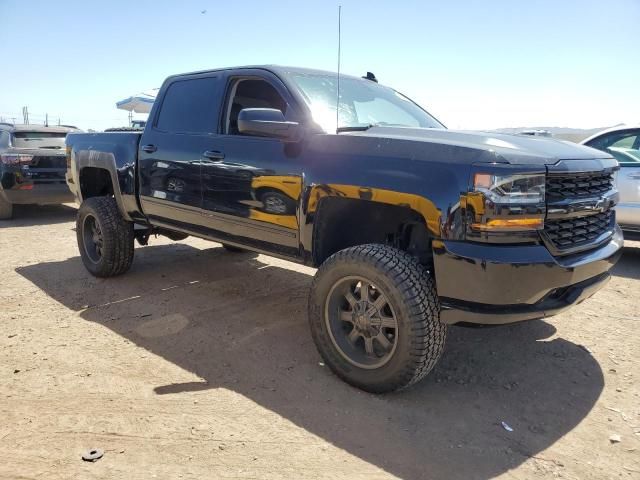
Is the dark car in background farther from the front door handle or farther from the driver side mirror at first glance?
the driver side mirror

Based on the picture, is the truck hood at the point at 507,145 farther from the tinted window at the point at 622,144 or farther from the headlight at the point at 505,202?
the tinted window at the point at 622,144

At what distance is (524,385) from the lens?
3.11m

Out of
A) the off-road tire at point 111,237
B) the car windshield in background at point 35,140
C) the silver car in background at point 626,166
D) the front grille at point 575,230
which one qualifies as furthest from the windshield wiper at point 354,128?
the car windshield in background at point 35,140

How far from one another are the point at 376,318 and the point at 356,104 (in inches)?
65.3

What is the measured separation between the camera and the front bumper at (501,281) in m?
2.48

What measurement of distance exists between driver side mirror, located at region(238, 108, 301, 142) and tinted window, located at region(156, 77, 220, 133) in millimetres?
948

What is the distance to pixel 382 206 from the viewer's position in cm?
312

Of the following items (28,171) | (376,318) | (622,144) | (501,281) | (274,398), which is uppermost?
(622,144)

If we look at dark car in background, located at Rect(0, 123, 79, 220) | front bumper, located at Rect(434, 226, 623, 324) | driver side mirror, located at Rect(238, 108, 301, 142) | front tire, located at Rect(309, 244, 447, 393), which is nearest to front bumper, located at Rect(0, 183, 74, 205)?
dark car in background, located at Rect(0, 123, 79, 220)

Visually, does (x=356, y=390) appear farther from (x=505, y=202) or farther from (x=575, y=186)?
(x=575, y=186)


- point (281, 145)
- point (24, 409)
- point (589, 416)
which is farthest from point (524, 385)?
point (24, 409)

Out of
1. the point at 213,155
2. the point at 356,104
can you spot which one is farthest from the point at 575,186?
the point at 213,155

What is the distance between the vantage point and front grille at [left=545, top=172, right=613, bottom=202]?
8.59ft

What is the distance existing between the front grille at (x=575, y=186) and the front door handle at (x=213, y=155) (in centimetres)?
225
